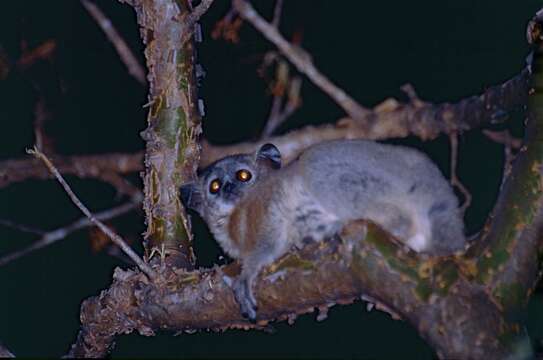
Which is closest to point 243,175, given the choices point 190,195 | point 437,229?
point 190,195

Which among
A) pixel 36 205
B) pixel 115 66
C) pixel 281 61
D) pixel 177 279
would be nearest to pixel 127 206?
pixel 36 205

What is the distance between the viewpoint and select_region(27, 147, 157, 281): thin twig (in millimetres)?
2862

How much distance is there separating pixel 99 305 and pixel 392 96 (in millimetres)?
2863

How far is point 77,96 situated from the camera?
19.0 ft

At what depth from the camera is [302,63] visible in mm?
5094

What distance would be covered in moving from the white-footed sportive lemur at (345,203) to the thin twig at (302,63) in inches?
68.2

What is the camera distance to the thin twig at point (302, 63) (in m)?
5.02

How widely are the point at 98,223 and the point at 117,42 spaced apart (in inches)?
104

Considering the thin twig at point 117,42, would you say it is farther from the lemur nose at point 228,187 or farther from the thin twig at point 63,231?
the lemur nose at point 228,187

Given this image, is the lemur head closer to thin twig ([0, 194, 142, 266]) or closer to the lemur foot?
the lemur foot

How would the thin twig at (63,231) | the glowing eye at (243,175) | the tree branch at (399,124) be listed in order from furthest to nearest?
the thin twig at (63,231) < the tree branch at (399,124) < the glowing eye at (243,175)

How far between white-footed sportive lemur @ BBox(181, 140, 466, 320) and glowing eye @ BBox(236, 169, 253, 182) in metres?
0.48

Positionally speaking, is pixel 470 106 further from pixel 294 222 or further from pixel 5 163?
pixel 5 163

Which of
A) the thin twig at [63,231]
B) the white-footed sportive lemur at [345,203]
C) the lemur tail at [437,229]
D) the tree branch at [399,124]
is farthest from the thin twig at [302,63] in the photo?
the lemur tail at [437,229]
